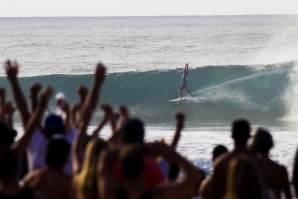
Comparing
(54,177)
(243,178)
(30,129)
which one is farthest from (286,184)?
(30,129)

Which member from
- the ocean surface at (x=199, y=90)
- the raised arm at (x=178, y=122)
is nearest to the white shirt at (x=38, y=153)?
the raised arm at (x=178, y=122)

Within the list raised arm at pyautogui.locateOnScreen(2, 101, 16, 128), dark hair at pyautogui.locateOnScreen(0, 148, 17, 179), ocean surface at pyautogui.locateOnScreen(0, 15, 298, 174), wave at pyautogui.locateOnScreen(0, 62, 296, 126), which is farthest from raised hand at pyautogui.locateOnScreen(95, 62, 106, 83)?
wave at pyautogui.locateOnScreen(0, 62, 296, 126)

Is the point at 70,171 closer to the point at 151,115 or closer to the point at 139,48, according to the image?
the point at 151,115

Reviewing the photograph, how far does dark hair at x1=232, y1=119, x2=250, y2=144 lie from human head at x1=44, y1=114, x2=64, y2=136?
3.89ft

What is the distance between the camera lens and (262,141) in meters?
4.27

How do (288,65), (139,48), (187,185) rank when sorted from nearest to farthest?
1. (187,185)
2. (288,65)
3. (139,48)

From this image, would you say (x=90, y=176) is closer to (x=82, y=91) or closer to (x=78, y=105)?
(x=82, y=91)

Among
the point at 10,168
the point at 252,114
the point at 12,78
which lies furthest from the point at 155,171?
the point at 252,114

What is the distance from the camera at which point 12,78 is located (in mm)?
4176

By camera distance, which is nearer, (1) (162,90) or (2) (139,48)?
(1) (162,90)

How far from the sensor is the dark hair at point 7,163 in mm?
3156

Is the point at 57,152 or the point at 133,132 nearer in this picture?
the point at 133,132

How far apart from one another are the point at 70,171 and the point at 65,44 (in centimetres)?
5319

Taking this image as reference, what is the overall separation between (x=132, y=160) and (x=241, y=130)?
52.3 inches
